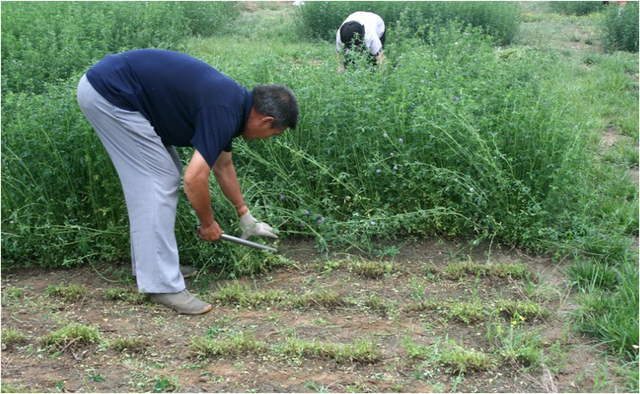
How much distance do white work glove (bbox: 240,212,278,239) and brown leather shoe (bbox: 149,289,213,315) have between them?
0.55m

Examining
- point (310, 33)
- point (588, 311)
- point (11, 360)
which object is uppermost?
point (310, 33)

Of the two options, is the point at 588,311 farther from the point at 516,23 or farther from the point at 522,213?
the point at 516,23

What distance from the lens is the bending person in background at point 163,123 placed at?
3.46m

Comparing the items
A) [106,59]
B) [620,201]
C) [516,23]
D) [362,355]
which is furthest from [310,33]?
[362,355]

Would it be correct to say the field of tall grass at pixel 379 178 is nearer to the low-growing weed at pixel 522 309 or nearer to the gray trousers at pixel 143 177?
the low-growing weed at pixel 522 309

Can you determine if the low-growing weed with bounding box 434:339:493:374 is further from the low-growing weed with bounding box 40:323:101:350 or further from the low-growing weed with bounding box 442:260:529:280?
the low-growing weed with bounding box 40:323:101:350

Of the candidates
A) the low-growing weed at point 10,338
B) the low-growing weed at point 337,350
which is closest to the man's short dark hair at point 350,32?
the low-growing weed at point 337,350

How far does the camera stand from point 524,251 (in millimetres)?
4508

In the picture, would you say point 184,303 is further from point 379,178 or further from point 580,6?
point 580,6

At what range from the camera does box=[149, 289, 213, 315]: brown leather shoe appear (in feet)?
12.6

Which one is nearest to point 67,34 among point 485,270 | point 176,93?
point 176,93

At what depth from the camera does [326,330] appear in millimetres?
3660

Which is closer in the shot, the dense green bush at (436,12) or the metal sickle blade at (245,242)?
the metal sickle blade at (245,242)

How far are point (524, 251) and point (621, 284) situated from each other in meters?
0.75
